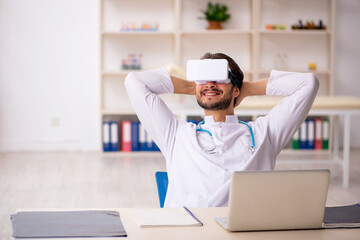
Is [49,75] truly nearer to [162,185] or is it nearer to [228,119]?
[162,185]

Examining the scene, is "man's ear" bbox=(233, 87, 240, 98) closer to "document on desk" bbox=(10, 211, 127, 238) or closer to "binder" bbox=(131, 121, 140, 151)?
"document on desk" bbox=(10, 211, 127, 238)

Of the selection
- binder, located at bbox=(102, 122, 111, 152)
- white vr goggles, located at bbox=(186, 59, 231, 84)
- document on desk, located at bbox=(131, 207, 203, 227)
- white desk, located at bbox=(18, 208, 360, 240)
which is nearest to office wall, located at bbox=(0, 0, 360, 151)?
binder, located at bbox=(102, 122, 111, 152)

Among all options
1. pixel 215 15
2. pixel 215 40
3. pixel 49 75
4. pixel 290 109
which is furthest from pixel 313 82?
pixel 49 75

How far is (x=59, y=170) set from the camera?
5027mm

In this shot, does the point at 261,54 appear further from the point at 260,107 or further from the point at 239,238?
the point at 239,238

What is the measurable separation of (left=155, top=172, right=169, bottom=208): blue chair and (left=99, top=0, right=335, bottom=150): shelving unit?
3637mm

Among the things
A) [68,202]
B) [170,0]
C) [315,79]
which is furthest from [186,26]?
[315,79]

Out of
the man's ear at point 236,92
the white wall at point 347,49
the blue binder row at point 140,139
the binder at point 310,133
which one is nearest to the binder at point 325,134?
the binder at point 310,133

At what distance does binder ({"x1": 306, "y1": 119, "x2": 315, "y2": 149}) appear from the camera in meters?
5.96

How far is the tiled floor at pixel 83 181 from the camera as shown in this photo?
3928 mm

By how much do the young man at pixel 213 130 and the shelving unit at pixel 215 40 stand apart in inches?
143

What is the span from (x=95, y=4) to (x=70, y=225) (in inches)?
187

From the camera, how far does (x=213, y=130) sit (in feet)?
7.13

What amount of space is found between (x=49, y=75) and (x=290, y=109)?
423 centimetres
